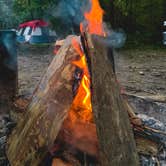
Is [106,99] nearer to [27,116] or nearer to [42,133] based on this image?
[42,133]

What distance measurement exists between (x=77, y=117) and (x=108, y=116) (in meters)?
0.58

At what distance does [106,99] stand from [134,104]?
228 cm

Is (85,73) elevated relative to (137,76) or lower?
elevated

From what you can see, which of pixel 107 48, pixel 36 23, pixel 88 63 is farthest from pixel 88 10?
pixel 36 23

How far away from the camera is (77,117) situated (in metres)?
3.19

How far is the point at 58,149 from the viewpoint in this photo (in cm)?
308

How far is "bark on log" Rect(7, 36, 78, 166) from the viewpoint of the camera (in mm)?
2879

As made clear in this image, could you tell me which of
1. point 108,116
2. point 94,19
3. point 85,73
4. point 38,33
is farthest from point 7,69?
point 38,33

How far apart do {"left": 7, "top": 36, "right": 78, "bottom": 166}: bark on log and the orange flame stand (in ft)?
1.08

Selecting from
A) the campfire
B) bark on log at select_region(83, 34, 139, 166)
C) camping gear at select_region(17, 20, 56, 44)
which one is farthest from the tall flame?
camping gear at select_region(17, 20, 56, 44)

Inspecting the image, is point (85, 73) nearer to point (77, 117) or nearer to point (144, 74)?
point (77, 117)

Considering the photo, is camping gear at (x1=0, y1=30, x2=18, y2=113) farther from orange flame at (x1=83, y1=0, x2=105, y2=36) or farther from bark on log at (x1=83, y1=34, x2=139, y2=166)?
bark on log at (x1=83, y1=34, x2=139, y2=166)

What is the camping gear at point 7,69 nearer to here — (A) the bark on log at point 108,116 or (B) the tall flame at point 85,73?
(B) the tall flame at point 85,73

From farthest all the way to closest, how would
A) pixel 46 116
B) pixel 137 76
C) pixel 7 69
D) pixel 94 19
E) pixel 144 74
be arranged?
pixel 144 74
pixel 137 76
pixel 7 69
pixel 94 19
pixel 46 116
